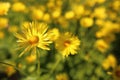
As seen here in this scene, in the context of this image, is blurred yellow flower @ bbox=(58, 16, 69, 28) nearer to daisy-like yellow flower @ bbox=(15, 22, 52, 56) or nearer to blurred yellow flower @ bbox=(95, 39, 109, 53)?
blurred yellow flower @ bbox=(95, 39, 109, 53)

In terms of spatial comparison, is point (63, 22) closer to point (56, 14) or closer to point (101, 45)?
point (56, 14)

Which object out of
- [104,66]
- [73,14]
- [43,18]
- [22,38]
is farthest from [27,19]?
[22,38]

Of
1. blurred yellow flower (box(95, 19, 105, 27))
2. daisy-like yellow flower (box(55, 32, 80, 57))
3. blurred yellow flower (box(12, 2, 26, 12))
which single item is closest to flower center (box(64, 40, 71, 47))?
daisy-like yellow flower (box(55, 32, 80, 57))

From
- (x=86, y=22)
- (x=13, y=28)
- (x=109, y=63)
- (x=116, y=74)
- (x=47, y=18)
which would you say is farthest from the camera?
(x=13, y=28)

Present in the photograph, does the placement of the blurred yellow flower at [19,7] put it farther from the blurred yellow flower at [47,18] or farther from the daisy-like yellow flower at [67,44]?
the daisy-like yellow flower at [67,44]

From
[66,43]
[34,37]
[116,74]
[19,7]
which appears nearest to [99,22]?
[19,7]

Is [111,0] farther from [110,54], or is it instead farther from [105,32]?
[110,54]

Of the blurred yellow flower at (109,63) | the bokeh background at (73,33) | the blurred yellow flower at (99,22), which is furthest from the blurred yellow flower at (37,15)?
the blurred yellow flower at (109,63)
